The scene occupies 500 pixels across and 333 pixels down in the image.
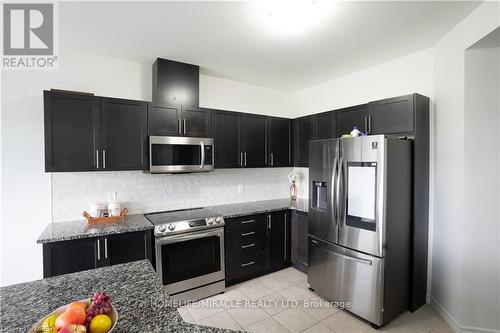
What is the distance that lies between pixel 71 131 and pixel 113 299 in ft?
6.40

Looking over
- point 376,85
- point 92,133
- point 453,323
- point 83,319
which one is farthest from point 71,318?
point 376,85

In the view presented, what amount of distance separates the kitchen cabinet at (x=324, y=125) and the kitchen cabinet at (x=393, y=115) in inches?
22.3

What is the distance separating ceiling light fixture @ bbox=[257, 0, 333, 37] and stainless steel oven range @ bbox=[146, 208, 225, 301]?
210 centimetres

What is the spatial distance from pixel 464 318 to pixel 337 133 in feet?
7.37

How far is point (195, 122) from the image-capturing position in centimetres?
309

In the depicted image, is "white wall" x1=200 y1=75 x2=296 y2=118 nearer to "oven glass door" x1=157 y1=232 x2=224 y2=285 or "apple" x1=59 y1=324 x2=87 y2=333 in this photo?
"oven glass door" x1=157 y1=232 x2=224 y2=285

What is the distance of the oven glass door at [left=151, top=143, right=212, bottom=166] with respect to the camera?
2787 millimetres

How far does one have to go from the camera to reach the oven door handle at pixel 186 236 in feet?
8.50

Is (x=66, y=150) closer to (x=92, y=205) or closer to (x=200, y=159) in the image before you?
(x=92, y=205)

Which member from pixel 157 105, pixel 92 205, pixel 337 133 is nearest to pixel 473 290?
pixel 337 133

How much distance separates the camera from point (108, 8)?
200cm

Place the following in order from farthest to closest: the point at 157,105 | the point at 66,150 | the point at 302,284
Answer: the point at 302,284
the point at 157,105
the point at 66,150

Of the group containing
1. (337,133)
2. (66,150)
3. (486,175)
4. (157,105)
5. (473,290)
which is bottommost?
(473,290)

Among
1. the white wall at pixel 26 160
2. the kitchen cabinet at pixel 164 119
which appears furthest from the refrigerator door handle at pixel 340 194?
the white wall at pixel 26 160
